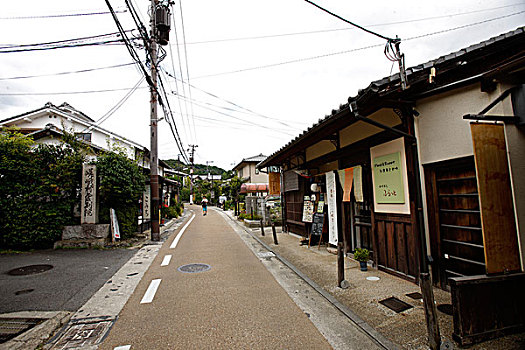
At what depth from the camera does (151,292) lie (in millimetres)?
5535

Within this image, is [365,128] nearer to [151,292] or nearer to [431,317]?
[431,317]

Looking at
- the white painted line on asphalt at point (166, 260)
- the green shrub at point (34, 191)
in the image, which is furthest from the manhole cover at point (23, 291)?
the green shrub at point (34, 191)

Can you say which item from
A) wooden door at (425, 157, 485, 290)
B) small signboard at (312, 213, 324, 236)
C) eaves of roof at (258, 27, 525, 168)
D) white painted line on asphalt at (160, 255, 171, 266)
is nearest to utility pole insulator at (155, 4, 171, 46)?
eaves of roof at (258, 27, 525, 168)

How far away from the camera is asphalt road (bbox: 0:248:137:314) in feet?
16.4

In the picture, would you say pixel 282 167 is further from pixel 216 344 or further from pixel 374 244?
pixel 216 344

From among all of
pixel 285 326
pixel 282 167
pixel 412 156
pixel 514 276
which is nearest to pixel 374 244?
pixel 412 156

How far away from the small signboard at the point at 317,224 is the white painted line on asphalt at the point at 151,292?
5601mm

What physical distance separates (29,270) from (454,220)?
1055cm

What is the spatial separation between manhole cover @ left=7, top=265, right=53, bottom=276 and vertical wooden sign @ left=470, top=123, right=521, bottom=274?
10.0m

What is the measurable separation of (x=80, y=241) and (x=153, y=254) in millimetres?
3189

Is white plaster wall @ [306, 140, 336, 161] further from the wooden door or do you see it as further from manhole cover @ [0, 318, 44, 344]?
manhole cover @ [0, 318, 44, 344]

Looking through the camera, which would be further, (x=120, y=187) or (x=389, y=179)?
(x=120, y=187)

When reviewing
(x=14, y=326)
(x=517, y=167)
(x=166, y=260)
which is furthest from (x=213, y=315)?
(x=517, y=167)

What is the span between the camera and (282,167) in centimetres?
1496
